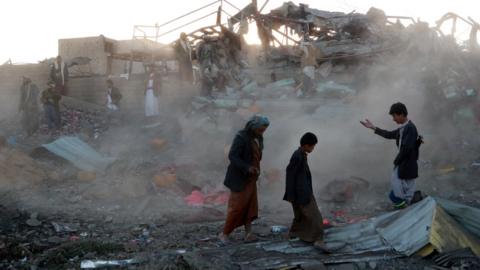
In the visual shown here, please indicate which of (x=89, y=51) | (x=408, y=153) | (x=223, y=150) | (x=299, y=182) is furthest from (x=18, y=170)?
(x=89, y=51)

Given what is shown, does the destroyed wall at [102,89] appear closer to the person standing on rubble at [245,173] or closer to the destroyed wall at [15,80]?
the destroyed wall at [15,80]

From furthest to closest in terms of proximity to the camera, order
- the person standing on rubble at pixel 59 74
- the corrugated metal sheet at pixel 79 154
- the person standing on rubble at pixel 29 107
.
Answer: the person standing on rubble at pixel 59 74
the person standing on rubble at pixel 29 107
the corrugated metal sheet at pixel 79 154

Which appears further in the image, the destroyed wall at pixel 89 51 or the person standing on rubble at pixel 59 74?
the destroyed wall at pixel 89 51

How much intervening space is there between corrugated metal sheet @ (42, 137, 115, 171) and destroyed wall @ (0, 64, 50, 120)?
5.31 metres

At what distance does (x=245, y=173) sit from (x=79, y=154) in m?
6.31

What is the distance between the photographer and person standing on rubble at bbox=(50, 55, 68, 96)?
1418 cm

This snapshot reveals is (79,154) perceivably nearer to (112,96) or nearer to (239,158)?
(112,96)

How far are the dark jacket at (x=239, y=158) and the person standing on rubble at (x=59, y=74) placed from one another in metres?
10.2

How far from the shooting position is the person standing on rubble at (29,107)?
1240cm

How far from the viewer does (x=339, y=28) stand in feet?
57.6

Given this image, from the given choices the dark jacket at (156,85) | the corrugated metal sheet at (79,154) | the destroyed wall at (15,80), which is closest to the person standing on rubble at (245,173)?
the corrugated metal sheet at (79,154)

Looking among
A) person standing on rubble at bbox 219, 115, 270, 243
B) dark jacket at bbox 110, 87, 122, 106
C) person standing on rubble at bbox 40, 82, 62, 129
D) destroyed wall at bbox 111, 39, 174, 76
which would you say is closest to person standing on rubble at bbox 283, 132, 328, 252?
person standing on rubble at bbox 219, 115, 270, 243

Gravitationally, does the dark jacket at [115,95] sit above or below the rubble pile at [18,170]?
above

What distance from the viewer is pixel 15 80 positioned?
15594 millimetres
